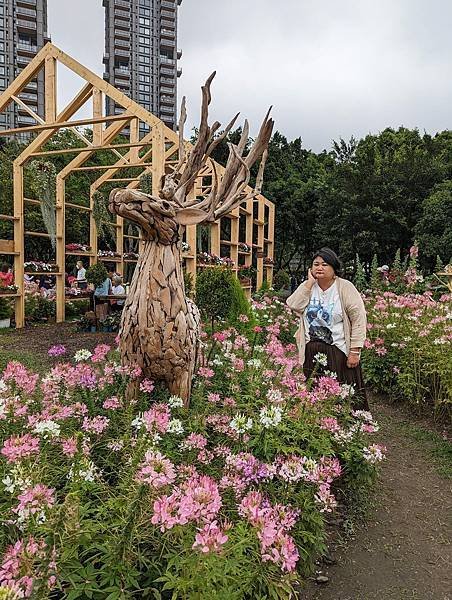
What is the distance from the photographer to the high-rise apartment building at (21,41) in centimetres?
4447

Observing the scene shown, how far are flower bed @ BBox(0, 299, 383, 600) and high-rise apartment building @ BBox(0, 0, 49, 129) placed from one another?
156 feet

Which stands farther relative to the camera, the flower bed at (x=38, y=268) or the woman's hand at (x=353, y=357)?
the flower bed at (x=38, y=268)

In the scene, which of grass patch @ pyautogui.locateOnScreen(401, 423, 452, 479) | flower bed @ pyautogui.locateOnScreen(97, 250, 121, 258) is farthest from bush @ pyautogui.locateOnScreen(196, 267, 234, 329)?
flower bed @ pyautogui.locateOnScreen(97, 250, 121, 258)

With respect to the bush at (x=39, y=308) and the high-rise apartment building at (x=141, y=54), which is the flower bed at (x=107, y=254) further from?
the high-rise apartment building at (x=141, y=54)

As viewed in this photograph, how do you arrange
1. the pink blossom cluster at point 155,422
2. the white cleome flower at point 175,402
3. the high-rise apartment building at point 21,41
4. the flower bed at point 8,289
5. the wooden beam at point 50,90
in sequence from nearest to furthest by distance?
1. the pink blossom cluster at point 155,422
2. the white cleome flower at point 175,402
3. the wooden beam at point 50,90
4. the flower bed at point 8,289
5. the high-rise apartment building at point 21,41

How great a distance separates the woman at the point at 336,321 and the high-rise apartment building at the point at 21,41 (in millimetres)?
46874

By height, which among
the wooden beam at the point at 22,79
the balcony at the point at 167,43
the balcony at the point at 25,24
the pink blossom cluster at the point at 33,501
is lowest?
the pink blossom cluster at the point at 33,501

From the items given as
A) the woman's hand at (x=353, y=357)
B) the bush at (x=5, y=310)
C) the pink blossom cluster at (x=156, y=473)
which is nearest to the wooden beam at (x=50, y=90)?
the bush at (x=5, y=310)

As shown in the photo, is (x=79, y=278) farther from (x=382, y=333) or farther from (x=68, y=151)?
(x=382, y=333)

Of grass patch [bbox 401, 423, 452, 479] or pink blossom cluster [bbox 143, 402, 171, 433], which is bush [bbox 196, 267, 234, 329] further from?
pink blossom cluster [bbox 143, 402, 171, 433]

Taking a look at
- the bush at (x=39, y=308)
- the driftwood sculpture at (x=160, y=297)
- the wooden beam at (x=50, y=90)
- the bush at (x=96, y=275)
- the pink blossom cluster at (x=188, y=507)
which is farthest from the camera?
the bush at (x=39, y=308)

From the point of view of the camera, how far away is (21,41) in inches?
1842

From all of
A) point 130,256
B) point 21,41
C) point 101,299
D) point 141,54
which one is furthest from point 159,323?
point 141,54

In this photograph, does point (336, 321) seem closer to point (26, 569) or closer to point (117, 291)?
point (26, 569)
